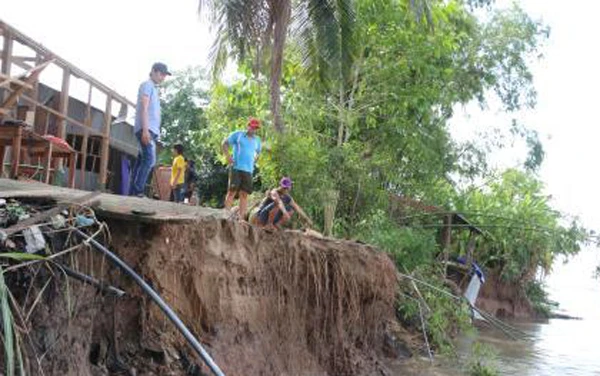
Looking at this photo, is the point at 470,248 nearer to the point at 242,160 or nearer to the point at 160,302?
the point at 242,160

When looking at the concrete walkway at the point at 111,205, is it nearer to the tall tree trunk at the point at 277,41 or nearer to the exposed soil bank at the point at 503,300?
the tall tree trunk at the point at 277,41

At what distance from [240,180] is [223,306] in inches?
111

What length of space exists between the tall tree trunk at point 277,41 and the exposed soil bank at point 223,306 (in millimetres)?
2369

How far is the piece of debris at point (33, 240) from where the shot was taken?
4.85 meters

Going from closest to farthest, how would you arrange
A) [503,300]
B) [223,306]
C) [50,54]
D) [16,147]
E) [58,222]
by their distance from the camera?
[58,222] < [223,306] < [16,147] < [50,54] < [503,300]

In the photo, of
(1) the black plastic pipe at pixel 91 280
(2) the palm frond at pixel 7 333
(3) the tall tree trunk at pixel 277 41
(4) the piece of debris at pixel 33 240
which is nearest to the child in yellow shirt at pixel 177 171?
(3) the tall tree trunk at pixel 277 41

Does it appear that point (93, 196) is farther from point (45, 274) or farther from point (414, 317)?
point (414, 317)

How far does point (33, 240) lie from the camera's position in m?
4.88

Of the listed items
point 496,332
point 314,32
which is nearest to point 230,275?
point 314,32

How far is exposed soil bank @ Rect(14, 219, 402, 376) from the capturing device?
5.43 meters

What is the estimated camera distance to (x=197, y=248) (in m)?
7.64

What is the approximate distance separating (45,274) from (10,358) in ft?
4.22

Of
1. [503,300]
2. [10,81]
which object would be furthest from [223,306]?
[503,300]

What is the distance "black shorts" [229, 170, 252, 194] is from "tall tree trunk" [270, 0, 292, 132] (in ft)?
3.99
